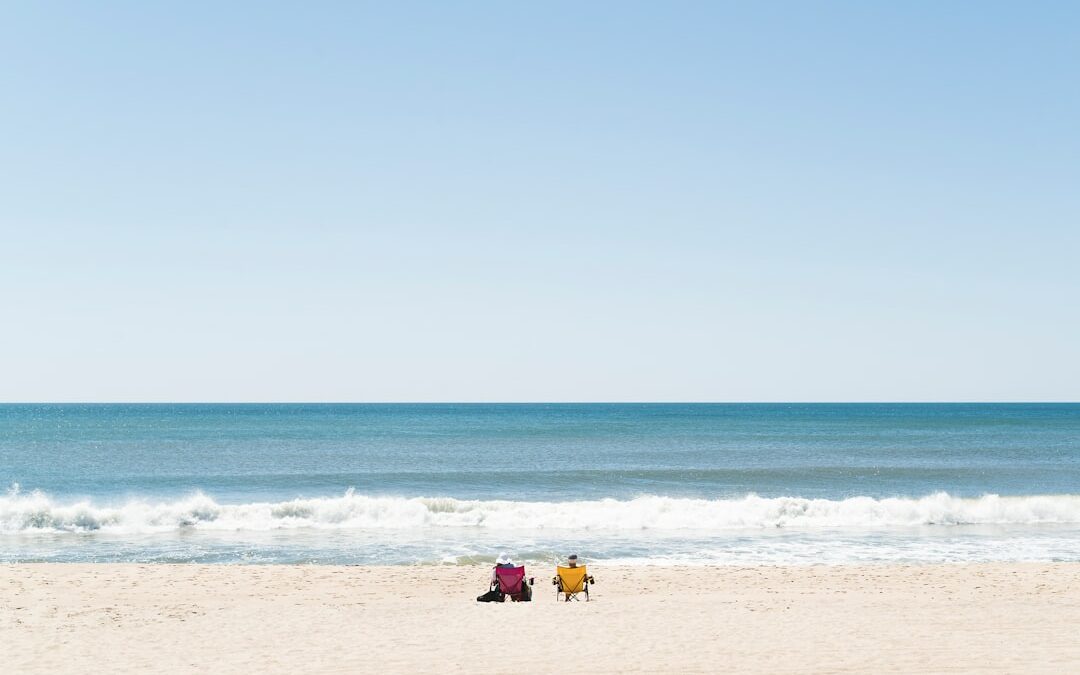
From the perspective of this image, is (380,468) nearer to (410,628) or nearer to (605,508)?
(605,508)

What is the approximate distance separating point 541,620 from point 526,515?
44.9 ft

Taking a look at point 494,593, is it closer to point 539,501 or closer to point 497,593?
point 497,593

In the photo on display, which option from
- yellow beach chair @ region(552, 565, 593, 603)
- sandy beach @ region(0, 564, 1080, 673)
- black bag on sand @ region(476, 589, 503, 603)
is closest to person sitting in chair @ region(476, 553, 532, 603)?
black bag on sand @ region(476, 589, 503, 603)

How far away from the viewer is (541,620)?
1326cm

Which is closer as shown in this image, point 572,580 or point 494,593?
point 494,593

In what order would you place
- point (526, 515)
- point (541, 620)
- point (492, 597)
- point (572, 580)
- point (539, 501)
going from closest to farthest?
point (541, 620) → point (492, 597) → point (572, 580) → point (526, 515) → point (539, 501)

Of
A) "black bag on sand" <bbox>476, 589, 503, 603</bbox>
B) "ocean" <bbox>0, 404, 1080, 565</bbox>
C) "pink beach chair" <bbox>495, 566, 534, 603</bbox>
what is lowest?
"ocean" <bbox>0, 404, 1080, 565</bbox>

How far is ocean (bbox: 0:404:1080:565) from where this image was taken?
21.9 m

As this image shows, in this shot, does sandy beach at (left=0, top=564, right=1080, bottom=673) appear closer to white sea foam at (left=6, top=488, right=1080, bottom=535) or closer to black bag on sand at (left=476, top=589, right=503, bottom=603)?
black bag on sand at (left=476, top=589, right=503, bottom=603)

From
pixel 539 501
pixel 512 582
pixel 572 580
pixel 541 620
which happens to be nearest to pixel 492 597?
pixel 512 582

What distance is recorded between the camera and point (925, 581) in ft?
55.3

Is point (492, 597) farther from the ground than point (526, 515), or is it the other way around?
point (492, 597)

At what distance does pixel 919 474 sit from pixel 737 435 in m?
33.2

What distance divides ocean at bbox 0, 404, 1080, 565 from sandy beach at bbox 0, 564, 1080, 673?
3.05m
